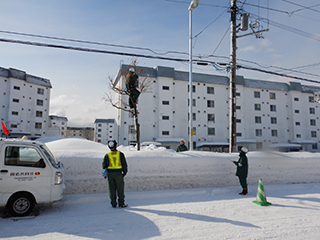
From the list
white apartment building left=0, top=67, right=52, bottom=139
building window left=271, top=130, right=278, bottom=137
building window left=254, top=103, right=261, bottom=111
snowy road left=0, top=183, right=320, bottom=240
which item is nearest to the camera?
snowy road left=0, top=183, right=320, bottom=240

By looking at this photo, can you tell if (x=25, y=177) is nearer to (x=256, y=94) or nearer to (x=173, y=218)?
(x=173, y=218)

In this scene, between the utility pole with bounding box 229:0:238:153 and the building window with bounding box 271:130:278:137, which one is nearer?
the utility pole with bounding box 229:0:238:153

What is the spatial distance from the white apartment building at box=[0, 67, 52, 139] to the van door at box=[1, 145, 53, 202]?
3488 cm

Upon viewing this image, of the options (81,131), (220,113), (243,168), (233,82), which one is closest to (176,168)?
(243,168)

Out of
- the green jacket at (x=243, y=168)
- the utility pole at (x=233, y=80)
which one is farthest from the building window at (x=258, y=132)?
the green jacket at (x=243, y=168)

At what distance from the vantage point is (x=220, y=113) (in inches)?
1492

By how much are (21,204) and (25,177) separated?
62cm

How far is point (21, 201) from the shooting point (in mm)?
5051

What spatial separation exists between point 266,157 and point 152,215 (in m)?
6.56

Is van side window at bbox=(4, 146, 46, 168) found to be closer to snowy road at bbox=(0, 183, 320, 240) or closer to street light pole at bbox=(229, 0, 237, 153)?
snowy road at bbox=(0, 183, 320, 240)

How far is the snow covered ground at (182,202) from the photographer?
171 inches

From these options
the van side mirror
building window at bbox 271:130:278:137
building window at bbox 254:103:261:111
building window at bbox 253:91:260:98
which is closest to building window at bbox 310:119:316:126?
building window at bbox 271:130:278:137

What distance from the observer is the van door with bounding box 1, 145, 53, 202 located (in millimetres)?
4980

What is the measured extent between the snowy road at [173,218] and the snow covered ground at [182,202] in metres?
0.02
